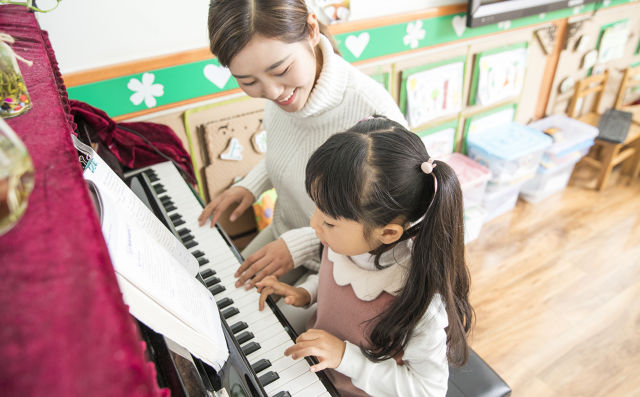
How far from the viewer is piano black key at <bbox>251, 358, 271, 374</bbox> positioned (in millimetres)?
765

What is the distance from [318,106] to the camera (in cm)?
114

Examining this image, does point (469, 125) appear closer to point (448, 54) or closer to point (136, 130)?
point (448, 54)

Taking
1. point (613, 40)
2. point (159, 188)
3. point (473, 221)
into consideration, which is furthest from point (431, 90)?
point (613, 40)

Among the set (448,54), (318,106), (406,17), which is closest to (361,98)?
(318,106)

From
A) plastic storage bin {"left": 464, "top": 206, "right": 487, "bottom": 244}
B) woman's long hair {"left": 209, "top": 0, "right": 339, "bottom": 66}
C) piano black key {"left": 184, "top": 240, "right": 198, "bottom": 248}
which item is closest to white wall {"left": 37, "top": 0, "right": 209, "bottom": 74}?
woman's long hair {"left": 209, "top": 0, "right": 339, "bottom": 66}

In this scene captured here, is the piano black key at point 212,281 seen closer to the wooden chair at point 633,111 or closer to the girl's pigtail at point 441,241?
the girl's pigtail at point 441,241

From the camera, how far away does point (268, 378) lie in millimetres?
746

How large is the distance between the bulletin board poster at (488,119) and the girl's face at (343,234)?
1867mm

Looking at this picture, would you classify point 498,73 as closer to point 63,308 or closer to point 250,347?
point 250,347

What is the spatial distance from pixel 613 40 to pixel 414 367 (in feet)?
9.94

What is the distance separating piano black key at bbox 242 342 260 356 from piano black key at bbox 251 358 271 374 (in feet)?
0.10

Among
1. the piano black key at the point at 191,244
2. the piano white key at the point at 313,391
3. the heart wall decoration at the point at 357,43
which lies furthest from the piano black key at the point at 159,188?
the heart wall decoration at the point at 357,43

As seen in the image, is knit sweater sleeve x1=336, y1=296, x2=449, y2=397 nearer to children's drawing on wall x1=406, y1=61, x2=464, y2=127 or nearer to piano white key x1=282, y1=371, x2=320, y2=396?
piano white key x1=282, y1=371, x2=320, y2=396

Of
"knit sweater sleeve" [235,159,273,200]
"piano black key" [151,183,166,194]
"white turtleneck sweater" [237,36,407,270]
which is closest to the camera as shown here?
"white turtleneck sweater" [237,36,407,270]
